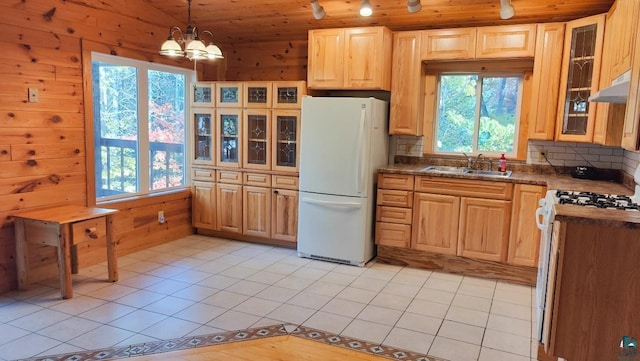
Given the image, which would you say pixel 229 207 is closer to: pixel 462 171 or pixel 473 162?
pixel 462 171

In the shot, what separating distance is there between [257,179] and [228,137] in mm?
593

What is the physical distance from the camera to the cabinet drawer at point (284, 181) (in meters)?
4.61

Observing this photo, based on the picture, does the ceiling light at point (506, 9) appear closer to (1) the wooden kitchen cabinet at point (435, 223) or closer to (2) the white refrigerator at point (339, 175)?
(2) the white refrigerator at point (339, 175)

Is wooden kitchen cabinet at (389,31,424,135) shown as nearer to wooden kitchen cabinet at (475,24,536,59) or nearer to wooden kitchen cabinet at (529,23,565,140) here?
wooden kitchen cabinet at (475,24,536,59)

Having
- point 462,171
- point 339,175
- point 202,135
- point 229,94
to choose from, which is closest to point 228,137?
point 202,135

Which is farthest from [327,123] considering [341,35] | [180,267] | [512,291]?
[512,291]

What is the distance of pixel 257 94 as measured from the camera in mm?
4695

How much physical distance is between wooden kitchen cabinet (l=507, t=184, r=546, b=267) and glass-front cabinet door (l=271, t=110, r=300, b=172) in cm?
213

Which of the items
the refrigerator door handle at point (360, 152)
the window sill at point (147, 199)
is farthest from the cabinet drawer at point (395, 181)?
the window sill at point (147, 199)

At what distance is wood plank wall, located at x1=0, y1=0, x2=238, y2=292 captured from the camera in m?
3.30

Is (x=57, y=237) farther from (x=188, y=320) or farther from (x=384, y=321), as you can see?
(x=384, y=321)

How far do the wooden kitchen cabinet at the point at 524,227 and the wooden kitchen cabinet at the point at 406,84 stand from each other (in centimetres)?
117

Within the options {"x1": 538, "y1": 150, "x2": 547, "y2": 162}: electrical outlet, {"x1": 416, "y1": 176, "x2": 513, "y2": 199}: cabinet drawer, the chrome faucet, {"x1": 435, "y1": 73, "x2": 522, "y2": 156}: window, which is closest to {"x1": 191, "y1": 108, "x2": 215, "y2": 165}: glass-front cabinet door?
{"x1": 416, "y1": 176, "x2": 513, "y2": 199}: cabinet drawer

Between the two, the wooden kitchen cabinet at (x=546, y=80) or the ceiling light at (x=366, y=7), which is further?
the wooden kitchen cabinet at (x=546, y=80)
